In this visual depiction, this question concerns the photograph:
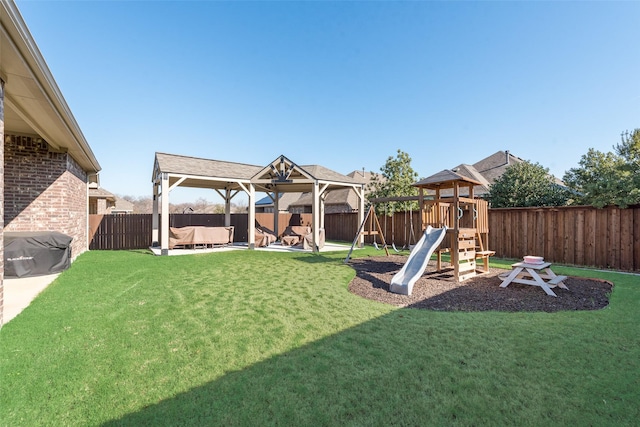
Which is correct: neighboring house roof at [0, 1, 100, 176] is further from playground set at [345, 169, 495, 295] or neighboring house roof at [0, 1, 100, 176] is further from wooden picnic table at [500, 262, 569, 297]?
wooden picnic table at [500, 262, 569, 297]

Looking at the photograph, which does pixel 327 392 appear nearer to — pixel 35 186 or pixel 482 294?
pixel 482 294

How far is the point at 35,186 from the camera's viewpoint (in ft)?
25.0

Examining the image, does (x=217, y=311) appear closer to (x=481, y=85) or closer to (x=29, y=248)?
(x=29, y=248)

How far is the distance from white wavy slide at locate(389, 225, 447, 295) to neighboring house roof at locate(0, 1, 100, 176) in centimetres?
633

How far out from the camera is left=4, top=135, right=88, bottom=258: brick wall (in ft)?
24.2

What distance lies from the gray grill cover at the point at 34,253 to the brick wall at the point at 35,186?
3.07 ft

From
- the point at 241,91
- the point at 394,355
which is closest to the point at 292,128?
the point at 241,91

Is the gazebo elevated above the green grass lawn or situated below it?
above

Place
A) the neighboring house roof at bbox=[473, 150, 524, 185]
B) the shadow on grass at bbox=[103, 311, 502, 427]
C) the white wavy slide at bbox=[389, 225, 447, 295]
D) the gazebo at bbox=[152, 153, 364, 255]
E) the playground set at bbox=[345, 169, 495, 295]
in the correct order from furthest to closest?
1. the neighboring house roof at bbox=[473, 150, 524, 185]
2. the gazebo at bbox=[152, 153, 364, 255]
3. the playground set at bbox=[345, 169, 495, 295]
4. the white wavy slide at bbox=[389, 225, 447, 295]
5. the shadow on grass at bbox=[103, 311, 502, 427]

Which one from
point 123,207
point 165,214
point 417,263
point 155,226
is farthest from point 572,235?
point 123,207

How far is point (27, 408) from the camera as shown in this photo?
208 centimetres

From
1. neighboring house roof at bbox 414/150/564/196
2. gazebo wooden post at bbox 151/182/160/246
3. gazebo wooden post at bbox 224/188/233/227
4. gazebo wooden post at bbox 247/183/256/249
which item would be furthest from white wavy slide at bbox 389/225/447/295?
neighboring house roof at bbox 414/150/564/196

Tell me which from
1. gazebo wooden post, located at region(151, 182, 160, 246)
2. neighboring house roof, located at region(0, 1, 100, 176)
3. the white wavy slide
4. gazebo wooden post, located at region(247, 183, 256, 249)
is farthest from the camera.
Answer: gazebo wooden post, located at region(151, 182, 160, 246)

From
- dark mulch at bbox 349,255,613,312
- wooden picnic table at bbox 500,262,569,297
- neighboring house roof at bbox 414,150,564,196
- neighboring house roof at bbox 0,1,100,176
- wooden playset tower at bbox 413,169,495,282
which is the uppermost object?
neighboring house roof at bbox 414,150,564,196
